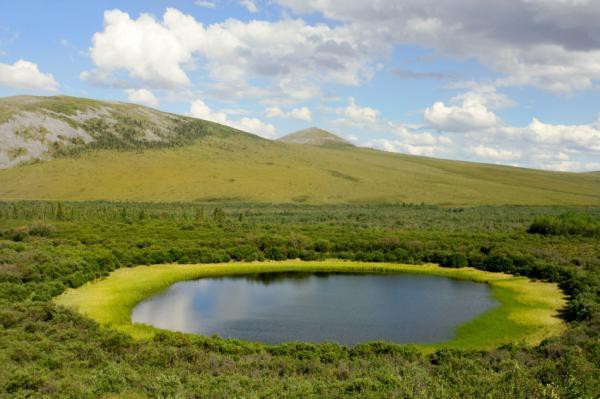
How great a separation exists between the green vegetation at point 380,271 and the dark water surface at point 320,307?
1369mm

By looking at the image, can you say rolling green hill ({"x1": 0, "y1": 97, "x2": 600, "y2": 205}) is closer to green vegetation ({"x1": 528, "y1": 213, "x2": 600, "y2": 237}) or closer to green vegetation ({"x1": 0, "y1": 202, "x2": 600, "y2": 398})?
green vegetation ({"x1": 528, "y1": 213, "x2": 600, "y2": 237})

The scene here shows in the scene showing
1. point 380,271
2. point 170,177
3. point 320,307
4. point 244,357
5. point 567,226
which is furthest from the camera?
point 170,177

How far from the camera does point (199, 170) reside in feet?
570

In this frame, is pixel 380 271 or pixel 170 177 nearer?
pixel 380 271

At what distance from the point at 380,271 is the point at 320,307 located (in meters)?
Result: 18.5

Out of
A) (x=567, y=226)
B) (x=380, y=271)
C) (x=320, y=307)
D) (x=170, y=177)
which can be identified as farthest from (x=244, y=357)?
(x=170, y=177)

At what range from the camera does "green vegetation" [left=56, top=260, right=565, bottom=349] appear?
32938 mm

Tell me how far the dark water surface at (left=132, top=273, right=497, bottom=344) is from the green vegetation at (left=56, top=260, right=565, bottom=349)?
4.49 feet

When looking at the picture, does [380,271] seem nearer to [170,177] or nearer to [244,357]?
[244,357]

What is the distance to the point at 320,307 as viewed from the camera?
132 feet

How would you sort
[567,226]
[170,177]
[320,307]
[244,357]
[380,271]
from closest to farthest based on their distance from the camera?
[244,357]
[320,307]
[380,271]
[567,226]
[170,177]

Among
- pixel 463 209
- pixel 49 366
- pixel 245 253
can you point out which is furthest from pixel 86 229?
pixel 463 209

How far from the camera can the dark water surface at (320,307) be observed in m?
33.3

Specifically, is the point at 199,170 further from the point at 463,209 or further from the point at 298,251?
the point at 298,251
